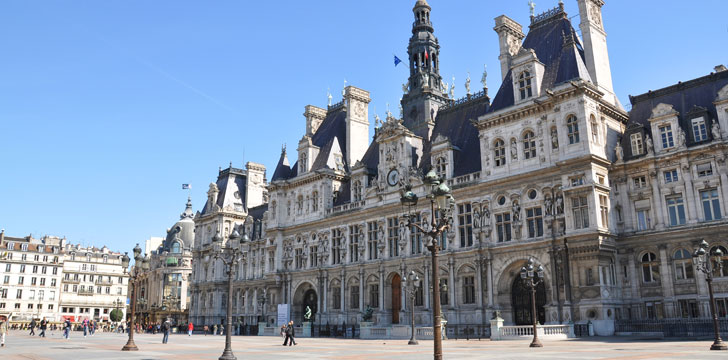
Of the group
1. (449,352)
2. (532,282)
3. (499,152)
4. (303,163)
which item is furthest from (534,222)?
(303,163)

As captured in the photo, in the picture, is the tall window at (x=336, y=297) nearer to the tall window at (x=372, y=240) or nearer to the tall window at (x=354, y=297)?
the tall window at (x=354, y=297)

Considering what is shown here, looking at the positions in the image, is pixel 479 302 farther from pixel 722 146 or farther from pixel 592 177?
pixel 722 146

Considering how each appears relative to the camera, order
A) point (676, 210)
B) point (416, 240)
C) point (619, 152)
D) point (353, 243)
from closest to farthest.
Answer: point (676, 210), point (619, 152), point (416, 240), point (353, 243)

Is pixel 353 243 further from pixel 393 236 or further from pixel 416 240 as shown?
pixel 416 240

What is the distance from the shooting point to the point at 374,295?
167 ft

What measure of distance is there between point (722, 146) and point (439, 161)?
64.6 feet

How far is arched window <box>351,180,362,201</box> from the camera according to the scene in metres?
54.8

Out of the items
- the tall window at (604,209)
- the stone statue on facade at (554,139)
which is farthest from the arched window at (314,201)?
the tall window at (604,209)

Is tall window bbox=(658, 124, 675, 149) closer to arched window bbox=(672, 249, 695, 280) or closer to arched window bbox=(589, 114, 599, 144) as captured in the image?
arched window bbox=(589, 114, 599, 144)

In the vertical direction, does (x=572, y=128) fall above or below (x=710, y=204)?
above

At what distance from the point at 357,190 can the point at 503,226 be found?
662 inches

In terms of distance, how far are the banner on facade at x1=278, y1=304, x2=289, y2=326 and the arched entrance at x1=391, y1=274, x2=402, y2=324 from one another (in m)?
Result: 12.4

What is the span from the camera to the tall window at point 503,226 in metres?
41.8

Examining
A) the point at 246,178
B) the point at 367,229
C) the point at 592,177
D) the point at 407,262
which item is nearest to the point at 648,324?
the point at 592,177
